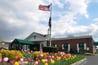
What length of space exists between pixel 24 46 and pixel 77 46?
13.6 meters

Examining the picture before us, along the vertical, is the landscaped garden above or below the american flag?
below

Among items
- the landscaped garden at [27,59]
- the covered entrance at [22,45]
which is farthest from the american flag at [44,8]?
the landscaped garden at [27,59]

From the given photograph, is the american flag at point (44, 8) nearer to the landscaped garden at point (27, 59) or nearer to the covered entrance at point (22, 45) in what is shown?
the covered entrance at point (22, 45)

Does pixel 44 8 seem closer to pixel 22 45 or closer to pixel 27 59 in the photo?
pixel 22 45

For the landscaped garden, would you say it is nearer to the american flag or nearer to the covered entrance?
the american flag

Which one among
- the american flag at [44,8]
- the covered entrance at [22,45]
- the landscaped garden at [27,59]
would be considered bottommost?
the covered entrance at [22,45]

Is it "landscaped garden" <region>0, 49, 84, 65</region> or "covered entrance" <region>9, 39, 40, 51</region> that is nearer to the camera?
"landscaped garden" <region>0, 49, 84, 65</region>

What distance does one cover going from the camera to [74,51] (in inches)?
2402

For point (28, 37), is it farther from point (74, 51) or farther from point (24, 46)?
point (74, 51)

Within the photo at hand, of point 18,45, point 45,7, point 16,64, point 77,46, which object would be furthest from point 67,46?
point 16,64

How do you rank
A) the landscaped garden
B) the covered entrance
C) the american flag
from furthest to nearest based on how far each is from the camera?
the covered entrance < the american flag < the landscaped garden

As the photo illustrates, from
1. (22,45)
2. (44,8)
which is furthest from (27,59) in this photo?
(22,45)

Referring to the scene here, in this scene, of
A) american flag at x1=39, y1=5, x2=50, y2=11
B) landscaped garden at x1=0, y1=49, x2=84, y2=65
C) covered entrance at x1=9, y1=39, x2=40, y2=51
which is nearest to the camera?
landscaped garden at x1=0, y1=49, x2=84, y2=65

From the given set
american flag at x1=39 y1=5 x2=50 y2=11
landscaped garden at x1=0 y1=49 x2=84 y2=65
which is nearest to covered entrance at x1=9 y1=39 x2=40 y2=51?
american flag at x1=39 y1=5 x2=50 y2=11
